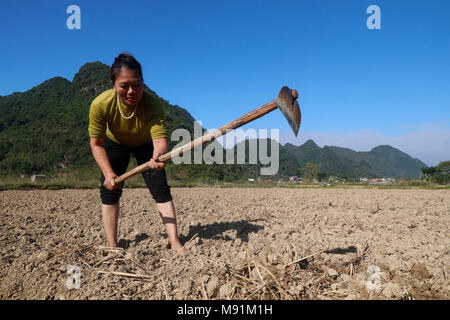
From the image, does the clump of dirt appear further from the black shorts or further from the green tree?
the green tree

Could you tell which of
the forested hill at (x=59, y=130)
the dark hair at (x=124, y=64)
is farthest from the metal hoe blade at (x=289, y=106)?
the forested hill at (x=59, y=130)

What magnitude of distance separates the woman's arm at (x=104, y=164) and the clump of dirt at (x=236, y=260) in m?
0.50

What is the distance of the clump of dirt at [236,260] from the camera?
66.7 inches

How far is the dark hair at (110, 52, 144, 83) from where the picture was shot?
2039 mm

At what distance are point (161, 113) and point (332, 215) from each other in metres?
2.72

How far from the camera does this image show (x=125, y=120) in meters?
2.29

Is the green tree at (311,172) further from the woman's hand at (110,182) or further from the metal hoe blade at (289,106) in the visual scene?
the woman's hand at (110,182)

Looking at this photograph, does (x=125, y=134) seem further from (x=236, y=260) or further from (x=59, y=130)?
(x=59, y=130)

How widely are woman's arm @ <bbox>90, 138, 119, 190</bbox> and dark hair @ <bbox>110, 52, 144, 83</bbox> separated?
0.53 m

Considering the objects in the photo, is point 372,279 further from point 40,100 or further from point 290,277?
point 40,100

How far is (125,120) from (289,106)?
1270 millimetres

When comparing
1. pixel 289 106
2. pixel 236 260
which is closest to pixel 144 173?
pixel 236 260

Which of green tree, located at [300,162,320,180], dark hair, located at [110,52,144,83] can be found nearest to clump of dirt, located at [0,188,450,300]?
dark hair, located at [110,52,144,83]

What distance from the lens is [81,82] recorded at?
41.5 meters
